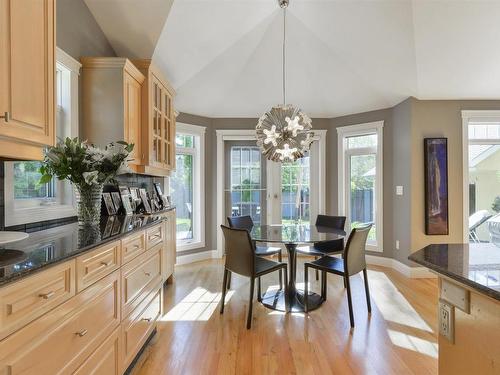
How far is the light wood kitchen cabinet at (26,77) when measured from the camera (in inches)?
47.4

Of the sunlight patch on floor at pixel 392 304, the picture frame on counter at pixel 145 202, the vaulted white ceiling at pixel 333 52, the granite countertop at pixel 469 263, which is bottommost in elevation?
the sunlight patch on floor at pixel 392 304

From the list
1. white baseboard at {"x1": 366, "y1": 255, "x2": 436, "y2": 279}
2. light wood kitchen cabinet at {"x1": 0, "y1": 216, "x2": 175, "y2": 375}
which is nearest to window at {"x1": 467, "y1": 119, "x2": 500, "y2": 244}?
white baseboard at {"x1": 366, "y1": 255, "x2": 436, "y2": 279}

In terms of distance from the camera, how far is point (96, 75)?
8.02 ft

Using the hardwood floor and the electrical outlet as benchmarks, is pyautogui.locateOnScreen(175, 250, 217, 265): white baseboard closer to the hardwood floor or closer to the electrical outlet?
the hardwood floor

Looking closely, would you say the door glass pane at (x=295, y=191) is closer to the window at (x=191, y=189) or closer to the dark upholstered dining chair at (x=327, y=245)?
the dark upholstered dining chair at (x=327, y=245)

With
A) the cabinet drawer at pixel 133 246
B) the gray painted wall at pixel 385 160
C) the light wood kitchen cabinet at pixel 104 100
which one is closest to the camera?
the cabinet drawer at pixel 133 246

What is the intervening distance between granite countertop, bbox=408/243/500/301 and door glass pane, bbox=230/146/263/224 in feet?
12.3

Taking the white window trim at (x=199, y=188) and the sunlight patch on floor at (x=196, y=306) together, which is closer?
the sunlight patch on floor at (x=196, y=306)

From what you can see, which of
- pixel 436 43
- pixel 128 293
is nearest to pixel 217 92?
pixel 436 43

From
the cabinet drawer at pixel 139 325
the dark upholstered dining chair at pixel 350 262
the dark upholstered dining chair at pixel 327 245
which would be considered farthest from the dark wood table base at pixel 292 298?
the cabinet drawer at pixel 139 325

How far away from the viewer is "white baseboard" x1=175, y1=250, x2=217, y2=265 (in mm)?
4441

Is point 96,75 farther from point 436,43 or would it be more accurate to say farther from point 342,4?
point 436,43

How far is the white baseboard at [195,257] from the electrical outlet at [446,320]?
3.75 metres

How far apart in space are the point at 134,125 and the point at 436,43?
3231 mm
